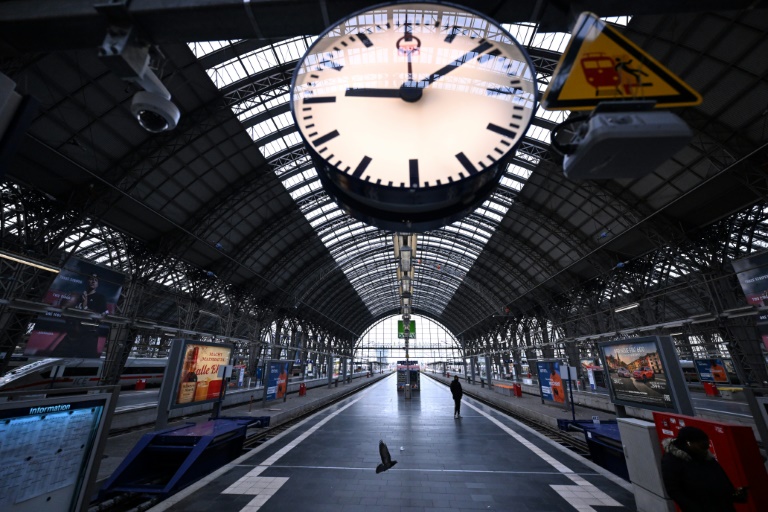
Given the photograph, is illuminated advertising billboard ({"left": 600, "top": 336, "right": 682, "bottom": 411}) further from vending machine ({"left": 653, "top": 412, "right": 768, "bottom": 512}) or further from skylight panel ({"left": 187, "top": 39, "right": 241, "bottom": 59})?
skylight panel ({"left": 187, "top": 39, "right": 241, "bottom": 59})

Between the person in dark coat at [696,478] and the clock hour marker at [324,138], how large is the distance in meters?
4.51

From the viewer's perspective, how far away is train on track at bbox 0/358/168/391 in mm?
16828

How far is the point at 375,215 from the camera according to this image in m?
2.30

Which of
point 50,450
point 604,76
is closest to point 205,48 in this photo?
point 50,450

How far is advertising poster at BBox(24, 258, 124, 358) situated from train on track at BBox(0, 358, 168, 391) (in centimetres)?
178

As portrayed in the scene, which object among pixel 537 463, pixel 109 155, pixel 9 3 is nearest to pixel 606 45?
pixel 9 3

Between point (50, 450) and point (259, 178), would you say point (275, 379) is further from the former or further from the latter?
point (50, 450)

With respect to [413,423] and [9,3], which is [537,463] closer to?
[413,423]

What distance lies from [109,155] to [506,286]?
126 feet

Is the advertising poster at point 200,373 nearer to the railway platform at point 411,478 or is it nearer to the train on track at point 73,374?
the railway platform at point 411,478

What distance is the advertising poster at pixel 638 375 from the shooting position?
26.2 ft

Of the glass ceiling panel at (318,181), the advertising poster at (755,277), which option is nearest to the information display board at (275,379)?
the glass ceiling panel at (318,181)

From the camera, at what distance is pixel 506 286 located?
40.0 metres

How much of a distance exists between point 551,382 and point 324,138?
20408 millimetres
